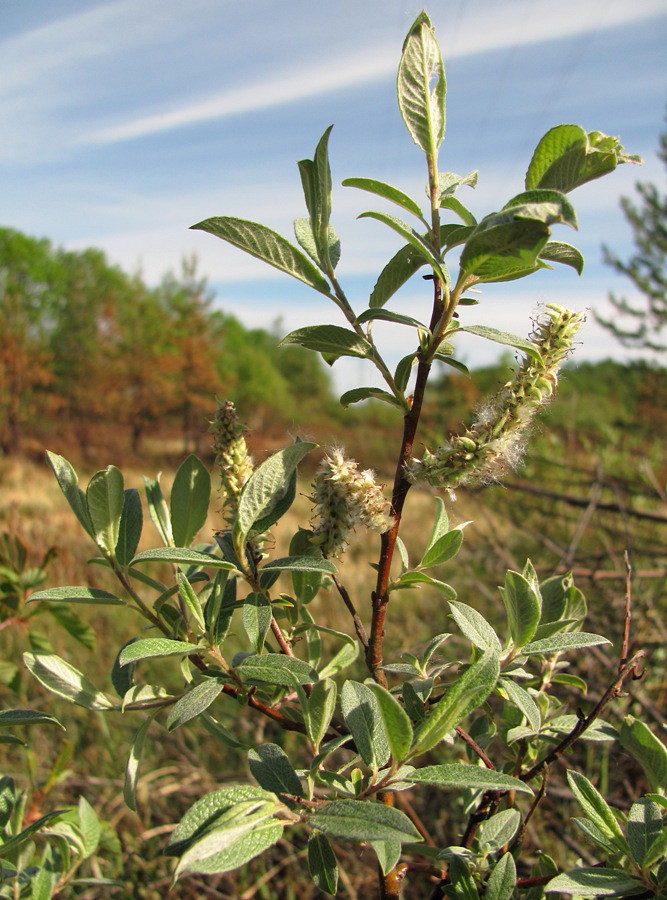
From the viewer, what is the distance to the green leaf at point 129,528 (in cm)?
46

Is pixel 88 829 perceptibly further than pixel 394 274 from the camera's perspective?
Yes

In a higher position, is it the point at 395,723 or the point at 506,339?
the point at 506,339

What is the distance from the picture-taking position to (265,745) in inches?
15.4

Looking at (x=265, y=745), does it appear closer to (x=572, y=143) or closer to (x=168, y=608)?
(x=168, y=608)

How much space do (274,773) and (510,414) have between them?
25 cm

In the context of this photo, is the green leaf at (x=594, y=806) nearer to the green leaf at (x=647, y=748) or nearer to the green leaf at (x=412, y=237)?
the green leaf at (x=647, y=748)

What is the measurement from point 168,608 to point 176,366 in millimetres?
12738

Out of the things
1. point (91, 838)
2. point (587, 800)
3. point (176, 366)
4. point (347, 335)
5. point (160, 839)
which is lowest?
point (160, 839)

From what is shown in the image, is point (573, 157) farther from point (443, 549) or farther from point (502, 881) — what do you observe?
point (502, 881)

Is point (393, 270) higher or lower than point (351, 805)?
higher

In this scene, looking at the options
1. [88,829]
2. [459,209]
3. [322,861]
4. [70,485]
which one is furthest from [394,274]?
[88,829]

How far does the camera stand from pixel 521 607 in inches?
17.0

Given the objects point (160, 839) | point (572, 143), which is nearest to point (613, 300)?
point (160, 839)

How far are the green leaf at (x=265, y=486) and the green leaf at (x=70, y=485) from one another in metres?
0.11
